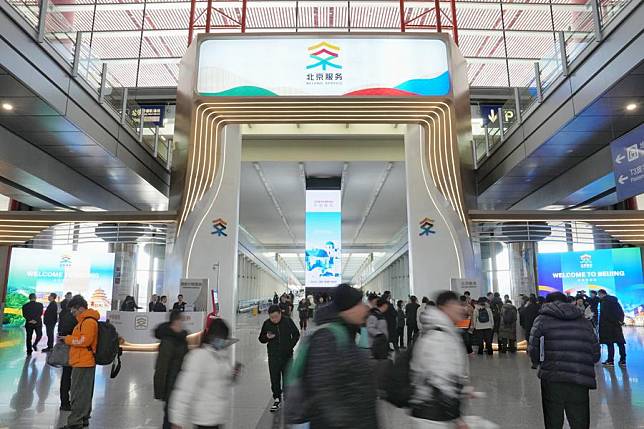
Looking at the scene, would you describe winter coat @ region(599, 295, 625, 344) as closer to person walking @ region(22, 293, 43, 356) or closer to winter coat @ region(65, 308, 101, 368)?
winter coat @ region(65, 308, 101, 368)

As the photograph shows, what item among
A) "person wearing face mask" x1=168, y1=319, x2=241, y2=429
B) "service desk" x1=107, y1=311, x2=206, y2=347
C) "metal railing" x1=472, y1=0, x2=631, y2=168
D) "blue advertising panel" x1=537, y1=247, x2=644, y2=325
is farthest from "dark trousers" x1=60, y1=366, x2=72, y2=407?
"blue advertising panel" x1=537, y1=247, x2=644, y2=325

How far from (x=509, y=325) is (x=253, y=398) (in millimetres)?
7307

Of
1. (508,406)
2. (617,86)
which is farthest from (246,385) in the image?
(617,86)

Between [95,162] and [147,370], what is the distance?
6.85 m

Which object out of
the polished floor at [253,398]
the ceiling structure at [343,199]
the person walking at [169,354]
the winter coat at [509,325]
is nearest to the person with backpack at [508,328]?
the winter coat at [509,325]

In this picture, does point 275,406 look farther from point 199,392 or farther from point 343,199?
point 343,199

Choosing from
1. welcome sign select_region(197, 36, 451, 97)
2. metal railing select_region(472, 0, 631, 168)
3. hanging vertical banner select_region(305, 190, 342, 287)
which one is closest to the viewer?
metal railing select_region(472, 0, 631, 168)

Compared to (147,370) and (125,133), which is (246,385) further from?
(125,133)

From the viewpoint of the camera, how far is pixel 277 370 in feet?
19.8

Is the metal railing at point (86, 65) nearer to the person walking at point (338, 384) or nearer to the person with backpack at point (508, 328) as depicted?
the person walking at point (338, 384)

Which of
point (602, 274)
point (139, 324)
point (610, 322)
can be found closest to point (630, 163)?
point (610, 322)

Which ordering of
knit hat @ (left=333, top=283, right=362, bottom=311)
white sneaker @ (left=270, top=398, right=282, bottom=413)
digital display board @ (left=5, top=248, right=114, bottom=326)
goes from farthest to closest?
digital display board @ (left=5, top=248, right=114, bottom=326)
white sneaker @ (left=270, top=398, right=282, bottom=413)
knit hat @ (left=333, top=283, right=362, bottom=311)

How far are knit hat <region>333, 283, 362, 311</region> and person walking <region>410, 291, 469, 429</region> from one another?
80 centimetres

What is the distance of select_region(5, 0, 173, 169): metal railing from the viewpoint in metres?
8.40
